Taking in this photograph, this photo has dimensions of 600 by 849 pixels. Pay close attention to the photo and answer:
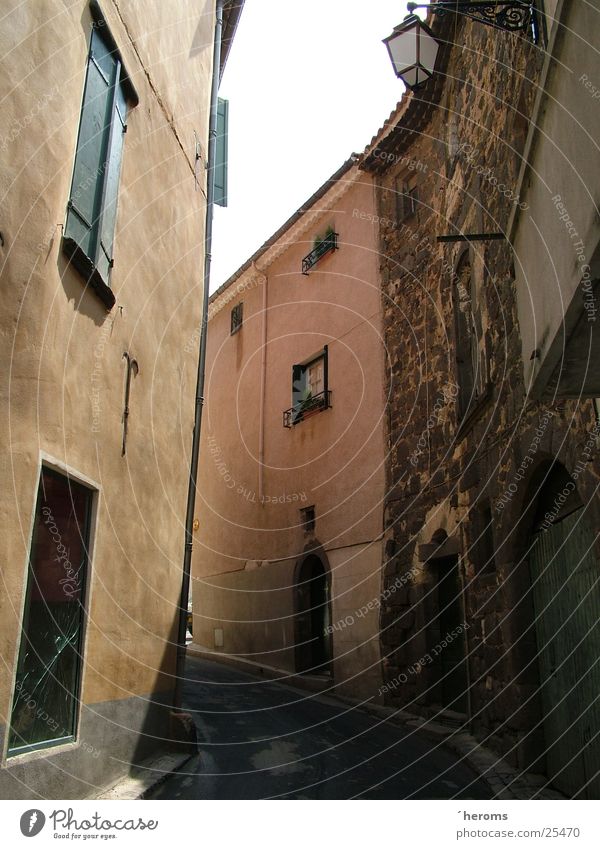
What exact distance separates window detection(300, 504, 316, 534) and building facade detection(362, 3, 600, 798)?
2.49 meters

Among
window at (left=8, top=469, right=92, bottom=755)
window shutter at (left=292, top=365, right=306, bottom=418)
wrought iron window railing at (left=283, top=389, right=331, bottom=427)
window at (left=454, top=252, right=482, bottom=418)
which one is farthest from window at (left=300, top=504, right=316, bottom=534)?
window at (left=8, top=469, right=92, bottom=755)

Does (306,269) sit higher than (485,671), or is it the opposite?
(306,269)

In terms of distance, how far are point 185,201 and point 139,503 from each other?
3605 millimetres

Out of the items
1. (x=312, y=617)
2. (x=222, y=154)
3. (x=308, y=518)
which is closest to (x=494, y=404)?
(x=222, y=154)

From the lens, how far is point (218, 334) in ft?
64.4

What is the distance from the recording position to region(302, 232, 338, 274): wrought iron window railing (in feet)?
47.7

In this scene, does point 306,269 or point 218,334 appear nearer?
point 306,269

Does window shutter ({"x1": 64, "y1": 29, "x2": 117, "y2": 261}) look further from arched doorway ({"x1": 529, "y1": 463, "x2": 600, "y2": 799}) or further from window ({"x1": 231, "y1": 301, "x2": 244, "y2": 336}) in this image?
window ({"x1": 231, "y1": 301, "x2": 244, "y2": 336})

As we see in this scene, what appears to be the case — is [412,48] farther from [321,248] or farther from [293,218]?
[293,218]

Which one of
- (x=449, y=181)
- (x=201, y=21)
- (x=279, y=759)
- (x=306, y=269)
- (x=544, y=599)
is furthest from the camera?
(x=306, y=269)

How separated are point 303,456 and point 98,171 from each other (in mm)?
9299
